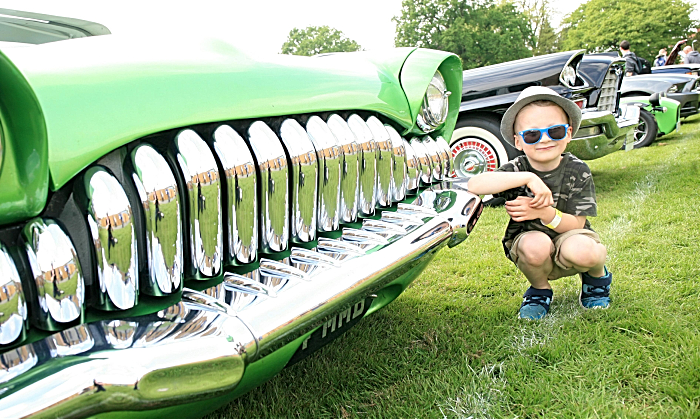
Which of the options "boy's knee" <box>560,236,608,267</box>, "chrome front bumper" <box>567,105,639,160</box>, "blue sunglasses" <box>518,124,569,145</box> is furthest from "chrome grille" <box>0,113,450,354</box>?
"chrome front bumper" <box>567,105,639,160</box>

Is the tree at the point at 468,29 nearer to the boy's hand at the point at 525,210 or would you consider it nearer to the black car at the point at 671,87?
the black car at the point at 671,87

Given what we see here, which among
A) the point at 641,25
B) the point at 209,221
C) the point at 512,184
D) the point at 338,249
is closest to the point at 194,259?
the point at 209,221

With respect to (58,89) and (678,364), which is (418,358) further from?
(58,89)

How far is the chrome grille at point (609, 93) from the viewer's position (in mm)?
5148

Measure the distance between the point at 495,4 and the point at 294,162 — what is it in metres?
44.0

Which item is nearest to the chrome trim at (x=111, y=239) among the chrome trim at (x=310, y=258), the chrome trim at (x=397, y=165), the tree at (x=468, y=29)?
the chrome trim at (x=310, y=258)

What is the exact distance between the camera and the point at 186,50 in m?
1.29

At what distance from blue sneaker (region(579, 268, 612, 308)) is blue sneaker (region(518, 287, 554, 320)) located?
0.17m

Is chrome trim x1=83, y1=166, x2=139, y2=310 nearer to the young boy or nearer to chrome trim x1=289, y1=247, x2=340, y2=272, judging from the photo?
chrome trim x1=289, y1=247, x2=340, y2=272

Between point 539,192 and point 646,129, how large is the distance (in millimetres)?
6896

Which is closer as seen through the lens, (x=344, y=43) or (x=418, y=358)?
(x=418, y=358)

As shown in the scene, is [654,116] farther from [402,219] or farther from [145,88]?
[145,88]

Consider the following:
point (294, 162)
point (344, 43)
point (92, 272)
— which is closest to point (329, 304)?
point (294, 162)

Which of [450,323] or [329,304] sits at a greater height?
[329,304]
